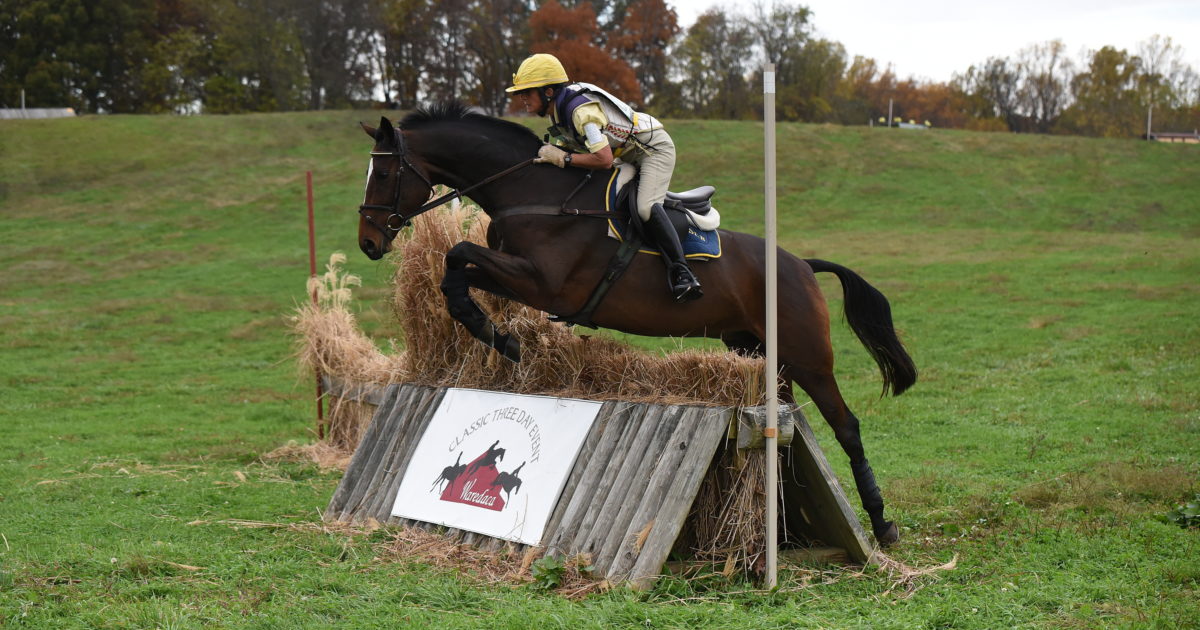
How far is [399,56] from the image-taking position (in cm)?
5244

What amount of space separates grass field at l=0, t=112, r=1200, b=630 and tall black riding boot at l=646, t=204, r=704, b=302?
164 cm

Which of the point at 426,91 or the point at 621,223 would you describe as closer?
the point at 621,223

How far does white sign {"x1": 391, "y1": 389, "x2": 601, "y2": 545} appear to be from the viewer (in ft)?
19.1

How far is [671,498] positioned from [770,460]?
1.75ft

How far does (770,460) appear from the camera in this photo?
511cm

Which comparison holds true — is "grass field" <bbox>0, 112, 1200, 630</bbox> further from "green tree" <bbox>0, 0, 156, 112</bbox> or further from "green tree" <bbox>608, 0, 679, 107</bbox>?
"green tree" <bbox>608, 0, 679, 107</bbox>

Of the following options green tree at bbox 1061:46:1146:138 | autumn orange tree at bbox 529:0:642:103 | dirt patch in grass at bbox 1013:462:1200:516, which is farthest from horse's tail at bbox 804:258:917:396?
green tree at bbox 1061:46:1146:138

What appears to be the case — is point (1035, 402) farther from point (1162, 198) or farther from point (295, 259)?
point (1162, 198)

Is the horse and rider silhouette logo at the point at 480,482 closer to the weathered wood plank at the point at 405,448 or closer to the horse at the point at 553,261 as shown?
the weathered wood plank at the point at 405,448

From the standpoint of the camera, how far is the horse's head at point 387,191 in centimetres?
618

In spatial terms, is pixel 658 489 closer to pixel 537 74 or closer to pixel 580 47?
pixel 537 74

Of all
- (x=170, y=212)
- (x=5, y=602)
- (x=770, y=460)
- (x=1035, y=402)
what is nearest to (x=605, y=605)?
(x=770, y=460)

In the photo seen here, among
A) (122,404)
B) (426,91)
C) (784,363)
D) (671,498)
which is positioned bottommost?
(122,404)


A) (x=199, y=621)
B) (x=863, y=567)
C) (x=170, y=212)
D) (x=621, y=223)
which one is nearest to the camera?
(x=199, y=621)
